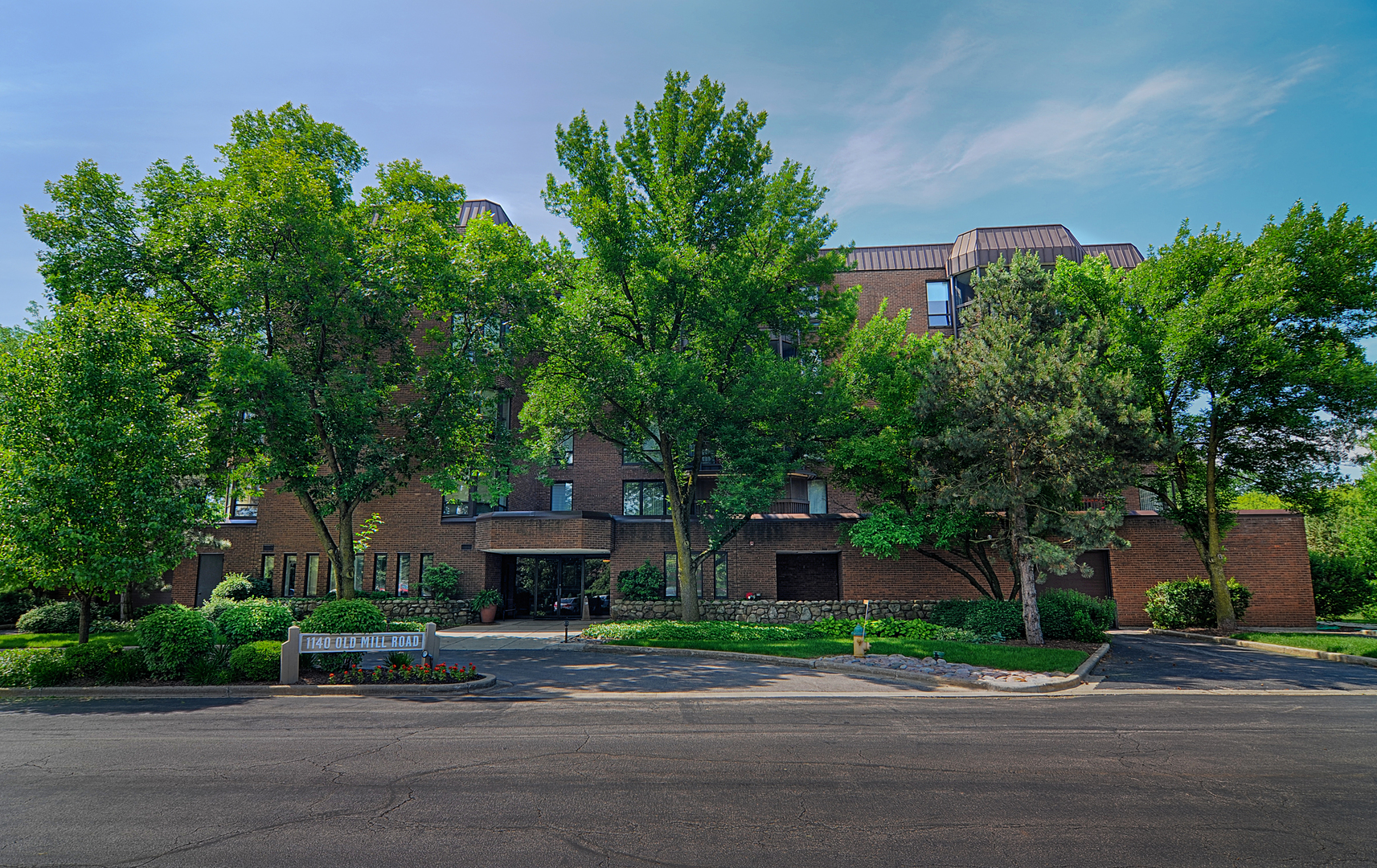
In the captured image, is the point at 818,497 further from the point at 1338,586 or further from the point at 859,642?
the point at 1338,586

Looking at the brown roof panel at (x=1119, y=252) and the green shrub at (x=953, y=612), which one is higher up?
the brown roof panel at (x=1119, y=252)

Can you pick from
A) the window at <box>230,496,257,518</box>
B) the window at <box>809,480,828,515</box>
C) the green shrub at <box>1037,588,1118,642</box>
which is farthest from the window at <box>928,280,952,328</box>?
the window at <box>230,496,257,518</box>

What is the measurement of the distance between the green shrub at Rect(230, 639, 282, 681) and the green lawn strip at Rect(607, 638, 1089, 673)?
889cm

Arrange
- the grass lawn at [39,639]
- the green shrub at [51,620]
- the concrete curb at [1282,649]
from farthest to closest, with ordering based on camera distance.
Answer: the green shrub at [51,620], the grass lawn at [39,639], the concrete curb at [1282,649]

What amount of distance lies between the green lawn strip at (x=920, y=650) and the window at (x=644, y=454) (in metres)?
6.88

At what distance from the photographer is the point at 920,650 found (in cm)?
1748

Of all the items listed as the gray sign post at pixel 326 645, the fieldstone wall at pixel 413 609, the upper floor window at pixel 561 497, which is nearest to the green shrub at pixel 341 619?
the gray sign post at pixel 326 645

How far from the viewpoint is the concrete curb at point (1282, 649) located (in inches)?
695

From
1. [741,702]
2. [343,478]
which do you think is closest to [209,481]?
[343,478]

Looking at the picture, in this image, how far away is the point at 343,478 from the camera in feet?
73.3

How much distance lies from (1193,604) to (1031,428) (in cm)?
1299

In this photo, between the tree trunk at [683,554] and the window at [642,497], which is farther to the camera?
the window at [642,497]

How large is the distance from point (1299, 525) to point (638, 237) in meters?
26.5

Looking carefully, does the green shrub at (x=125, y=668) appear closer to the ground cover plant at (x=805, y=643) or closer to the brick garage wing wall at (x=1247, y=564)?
the ground cover plant at (x=805, y=643)
